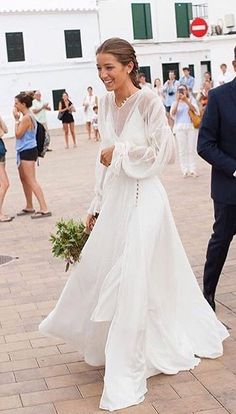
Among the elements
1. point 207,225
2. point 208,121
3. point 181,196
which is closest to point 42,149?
point 181,196

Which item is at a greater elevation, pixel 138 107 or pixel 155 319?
pixel 138 107

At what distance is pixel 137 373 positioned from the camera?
4457 mm

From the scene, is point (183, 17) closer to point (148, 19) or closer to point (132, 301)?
point (148, 19)

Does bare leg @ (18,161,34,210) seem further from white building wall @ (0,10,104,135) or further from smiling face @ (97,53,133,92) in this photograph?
white building wall @ (0,10,104,135)

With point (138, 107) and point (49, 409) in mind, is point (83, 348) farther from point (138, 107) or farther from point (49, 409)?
point (138, 107)

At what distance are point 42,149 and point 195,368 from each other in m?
6.71

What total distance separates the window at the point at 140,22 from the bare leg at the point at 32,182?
1190 inches

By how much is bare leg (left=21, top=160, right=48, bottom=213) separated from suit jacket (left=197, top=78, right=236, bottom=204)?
5.54m

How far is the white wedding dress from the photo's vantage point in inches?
175

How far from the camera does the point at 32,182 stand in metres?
10.8

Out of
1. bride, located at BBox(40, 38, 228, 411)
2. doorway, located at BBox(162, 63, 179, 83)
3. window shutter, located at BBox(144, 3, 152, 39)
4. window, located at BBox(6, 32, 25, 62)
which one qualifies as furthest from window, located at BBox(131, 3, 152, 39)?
bride, located at BBox(40, 38, 228, 411)

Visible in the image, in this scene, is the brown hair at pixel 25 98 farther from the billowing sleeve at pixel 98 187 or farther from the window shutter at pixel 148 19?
the window shutter at pixel 148 19

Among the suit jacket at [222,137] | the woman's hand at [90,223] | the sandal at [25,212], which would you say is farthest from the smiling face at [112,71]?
the sandal at [25,212]

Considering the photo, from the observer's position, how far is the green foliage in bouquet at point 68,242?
4.80m
